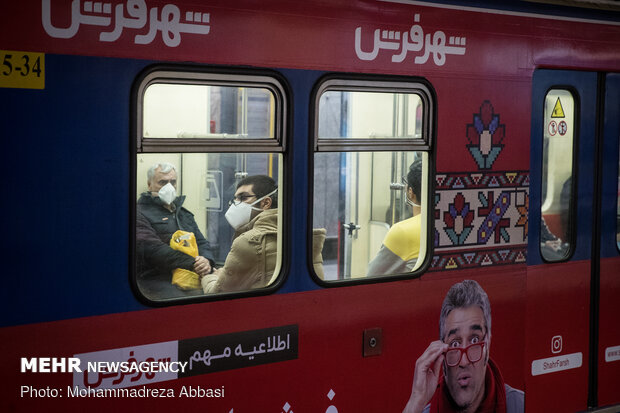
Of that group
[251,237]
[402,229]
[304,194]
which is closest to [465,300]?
[402,229]

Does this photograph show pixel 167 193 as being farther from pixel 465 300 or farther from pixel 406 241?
pixel 465 300

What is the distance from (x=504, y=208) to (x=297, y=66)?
5.14 ft

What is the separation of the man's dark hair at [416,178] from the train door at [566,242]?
2.90ft

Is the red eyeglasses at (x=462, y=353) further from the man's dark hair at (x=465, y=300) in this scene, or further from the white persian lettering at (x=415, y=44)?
the white persian lettering at (x=415, y=44)

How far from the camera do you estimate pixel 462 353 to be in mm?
4707

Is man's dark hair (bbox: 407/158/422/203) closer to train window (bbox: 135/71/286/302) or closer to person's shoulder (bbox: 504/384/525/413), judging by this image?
train window (bbox: 135/71/286/302)

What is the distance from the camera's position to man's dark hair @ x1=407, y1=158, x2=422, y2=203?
450 centimetres

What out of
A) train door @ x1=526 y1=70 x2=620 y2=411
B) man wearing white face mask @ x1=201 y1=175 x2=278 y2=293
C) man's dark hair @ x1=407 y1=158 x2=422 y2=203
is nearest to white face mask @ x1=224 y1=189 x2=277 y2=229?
man wearing white face mask @ x1=201 y1=175 x2=278 y2=293

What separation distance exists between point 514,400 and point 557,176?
4.59ft

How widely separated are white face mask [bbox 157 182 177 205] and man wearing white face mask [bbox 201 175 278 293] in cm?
31

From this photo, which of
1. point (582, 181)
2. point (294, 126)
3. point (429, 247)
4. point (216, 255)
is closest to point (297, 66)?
point (294, 126)

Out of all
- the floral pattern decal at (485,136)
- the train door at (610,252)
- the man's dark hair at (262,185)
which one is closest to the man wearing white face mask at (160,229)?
the man's dark hair at (262,185)

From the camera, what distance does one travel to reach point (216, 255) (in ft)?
12.9

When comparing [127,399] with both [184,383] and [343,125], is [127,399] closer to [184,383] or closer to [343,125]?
[184,383]
